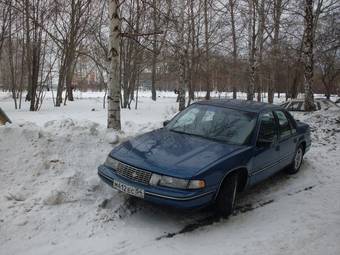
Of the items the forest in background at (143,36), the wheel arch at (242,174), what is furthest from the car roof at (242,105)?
the forest in background at (143,36)

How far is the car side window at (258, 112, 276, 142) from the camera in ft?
18.4

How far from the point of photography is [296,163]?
7.01 m

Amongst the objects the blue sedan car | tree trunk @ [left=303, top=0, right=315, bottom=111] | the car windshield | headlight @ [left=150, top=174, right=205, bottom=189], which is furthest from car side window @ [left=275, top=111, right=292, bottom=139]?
tree trunk @ [left=303, top=0, right=315, bottom=111]

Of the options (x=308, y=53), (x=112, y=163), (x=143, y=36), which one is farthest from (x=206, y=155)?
(x=308, y=53)

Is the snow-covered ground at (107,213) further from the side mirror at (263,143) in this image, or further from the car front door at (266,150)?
the side mirror at (263,143)

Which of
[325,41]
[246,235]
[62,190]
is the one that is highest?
[325,41]

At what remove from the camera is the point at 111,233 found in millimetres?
4324

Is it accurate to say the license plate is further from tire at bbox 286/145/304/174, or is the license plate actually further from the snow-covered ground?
tire at bbox 286/145/304/174

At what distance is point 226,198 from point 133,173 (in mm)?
1273

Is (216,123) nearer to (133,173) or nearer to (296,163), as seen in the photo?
(133,173)

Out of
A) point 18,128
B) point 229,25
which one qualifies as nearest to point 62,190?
point 18,128

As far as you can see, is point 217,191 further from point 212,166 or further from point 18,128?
point 18,128

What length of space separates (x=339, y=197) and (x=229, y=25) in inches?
875

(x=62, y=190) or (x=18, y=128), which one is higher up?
(x=18, y=128)
